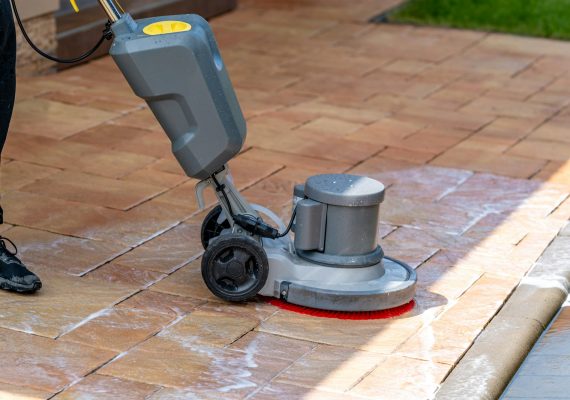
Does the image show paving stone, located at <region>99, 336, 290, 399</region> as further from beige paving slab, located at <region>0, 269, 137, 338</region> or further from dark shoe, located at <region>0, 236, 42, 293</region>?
dark shoe, located at <region>0, 236, 42, 293</region>

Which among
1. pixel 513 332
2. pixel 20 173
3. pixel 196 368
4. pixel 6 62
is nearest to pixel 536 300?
pixel 513 332

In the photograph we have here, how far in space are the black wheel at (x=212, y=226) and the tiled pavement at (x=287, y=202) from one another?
119 mm

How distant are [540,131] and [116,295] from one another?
2.67m

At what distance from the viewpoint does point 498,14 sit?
25.9ft

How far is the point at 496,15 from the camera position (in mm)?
7891

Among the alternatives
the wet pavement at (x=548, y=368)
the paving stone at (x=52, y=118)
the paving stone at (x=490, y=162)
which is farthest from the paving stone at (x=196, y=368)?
the paving stone at (x=52, y=118)

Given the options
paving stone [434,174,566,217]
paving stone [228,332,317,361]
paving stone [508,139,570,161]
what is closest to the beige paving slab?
paving stone [228,332,317,361]

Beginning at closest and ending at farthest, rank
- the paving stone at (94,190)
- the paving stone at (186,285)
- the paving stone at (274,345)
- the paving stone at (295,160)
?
the paving stone at (274,345)
the paving stone at (186,285)
the paving stone at (94,190)
the paving stone at (295,160)

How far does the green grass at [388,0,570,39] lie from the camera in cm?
757

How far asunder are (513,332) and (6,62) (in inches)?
63.4

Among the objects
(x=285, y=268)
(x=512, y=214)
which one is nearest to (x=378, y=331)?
(x=285, y=268)

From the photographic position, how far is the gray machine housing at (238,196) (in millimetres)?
3084

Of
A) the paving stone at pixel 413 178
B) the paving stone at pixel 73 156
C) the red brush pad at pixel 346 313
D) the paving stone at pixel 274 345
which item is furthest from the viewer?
the paving stone at pixel 73 156

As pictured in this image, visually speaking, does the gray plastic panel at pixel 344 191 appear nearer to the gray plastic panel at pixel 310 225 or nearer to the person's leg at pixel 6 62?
the gray plastic panel at pixel 310 225
